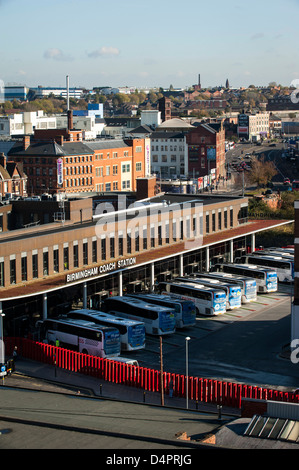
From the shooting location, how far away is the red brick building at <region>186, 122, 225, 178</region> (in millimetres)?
161000

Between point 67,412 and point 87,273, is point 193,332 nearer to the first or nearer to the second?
point 87,273

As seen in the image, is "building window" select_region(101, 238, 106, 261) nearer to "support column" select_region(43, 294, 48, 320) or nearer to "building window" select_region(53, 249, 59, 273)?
"building window" select_region(53, 249, 59, 273)

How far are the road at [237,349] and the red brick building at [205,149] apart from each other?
100143 millimetres

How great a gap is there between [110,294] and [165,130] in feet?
419

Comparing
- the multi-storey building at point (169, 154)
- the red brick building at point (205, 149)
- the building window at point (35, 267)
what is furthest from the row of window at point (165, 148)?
the building window at point (35, 267)

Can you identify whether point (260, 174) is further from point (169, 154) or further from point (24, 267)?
point (24, 267)

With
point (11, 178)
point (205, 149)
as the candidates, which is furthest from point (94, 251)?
point (205, 149)

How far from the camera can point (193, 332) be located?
183ft

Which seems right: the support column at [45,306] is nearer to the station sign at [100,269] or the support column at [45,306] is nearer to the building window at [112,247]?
the station sign at [100,269]

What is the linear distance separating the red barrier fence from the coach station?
3525 millimetres

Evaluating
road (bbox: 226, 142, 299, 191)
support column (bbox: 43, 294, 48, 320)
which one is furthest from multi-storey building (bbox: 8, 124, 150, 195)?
support column (bbox: 43, 294, 48, 320)

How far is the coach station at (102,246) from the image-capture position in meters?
53.1

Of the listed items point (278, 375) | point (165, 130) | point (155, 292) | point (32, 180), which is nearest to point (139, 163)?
point (32, 180)
